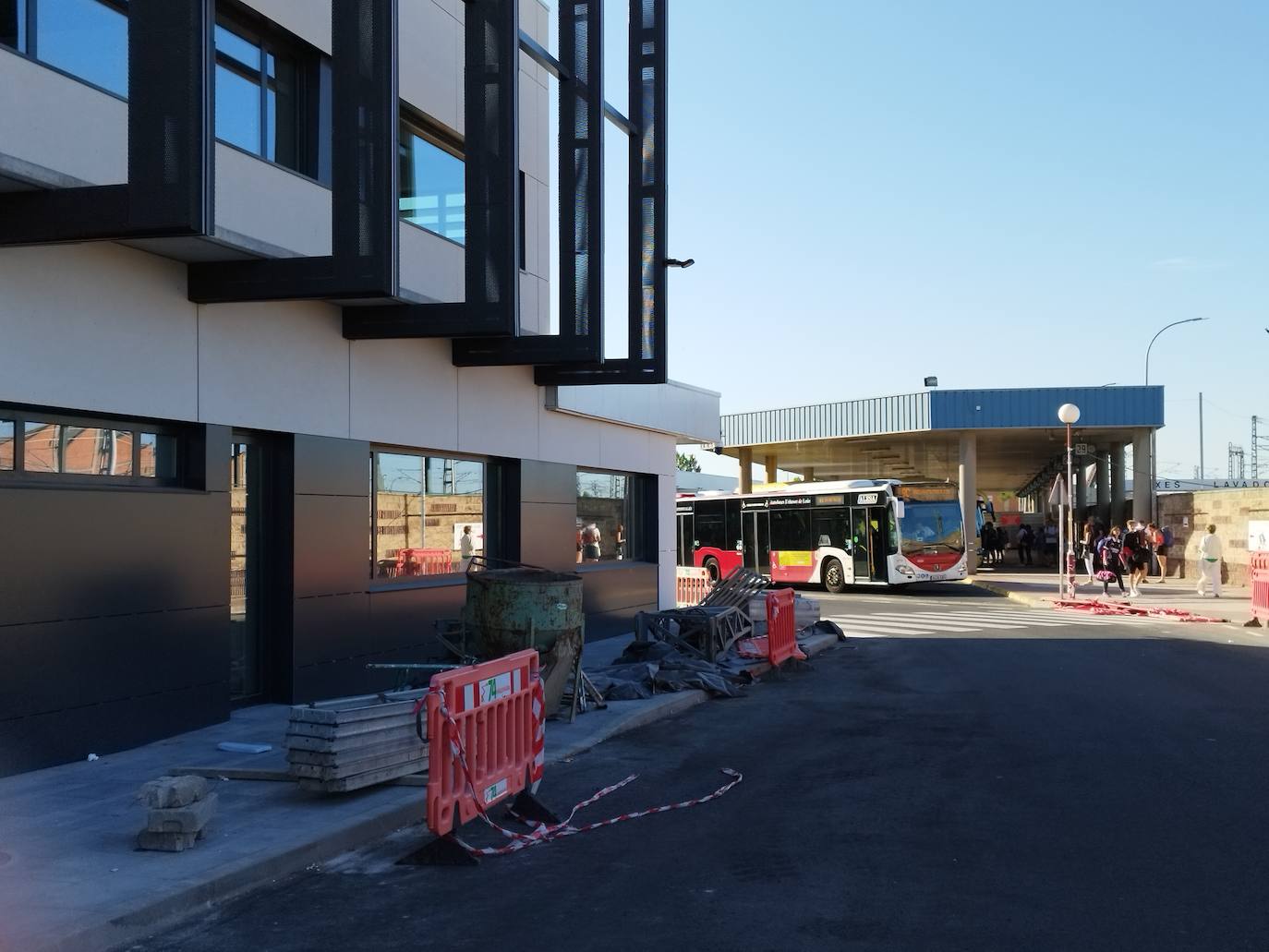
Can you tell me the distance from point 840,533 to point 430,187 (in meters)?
20.8

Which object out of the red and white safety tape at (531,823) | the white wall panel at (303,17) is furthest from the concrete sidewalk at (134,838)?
the white wall panel at (303,17)

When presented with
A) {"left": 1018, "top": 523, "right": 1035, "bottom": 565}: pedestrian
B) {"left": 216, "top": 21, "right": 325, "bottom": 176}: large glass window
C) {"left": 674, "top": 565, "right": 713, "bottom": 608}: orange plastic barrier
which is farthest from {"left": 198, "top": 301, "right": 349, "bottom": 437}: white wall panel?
{"left": 1018, "top": 523, "right": 1035, "bottom": 565}: pedestrian

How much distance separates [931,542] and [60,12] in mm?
26375

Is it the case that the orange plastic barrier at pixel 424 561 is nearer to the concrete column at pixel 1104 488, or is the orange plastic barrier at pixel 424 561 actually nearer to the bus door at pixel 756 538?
the bus door at pixel 756 538

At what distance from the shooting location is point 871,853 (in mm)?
6418

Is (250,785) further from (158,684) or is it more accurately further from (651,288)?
(651,288)

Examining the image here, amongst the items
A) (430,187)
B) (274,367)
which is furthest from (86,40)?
(430,187)

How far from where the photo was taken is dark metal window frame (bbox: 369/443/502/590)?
1302cm

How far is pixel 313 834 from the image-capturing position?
21.7ft

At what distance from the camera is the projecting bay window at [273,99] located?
35.1 feet

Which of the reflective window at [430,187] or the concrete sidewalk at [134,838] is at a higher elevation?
Result: the reflective window at [430,187]

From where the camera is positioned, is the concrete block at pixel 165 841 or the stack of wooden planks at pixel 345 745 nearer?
the concrete block at pixel 165 841

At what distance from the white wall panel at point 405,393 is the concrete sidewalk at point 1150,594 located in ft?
50.2

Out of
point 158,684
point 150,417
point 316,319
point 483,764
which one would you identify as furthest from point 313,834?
point 316,319
